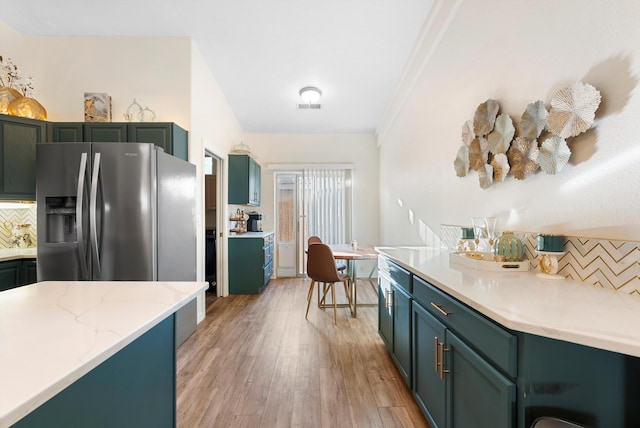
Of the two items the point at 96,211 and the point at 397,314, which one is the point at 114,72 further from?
the point at 397,314

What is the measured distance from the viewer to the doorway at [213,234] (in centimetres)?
409


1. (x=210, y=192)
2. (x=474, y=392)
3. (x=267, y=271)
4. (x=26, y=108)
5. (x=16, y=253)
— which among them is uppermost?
(x=26, y=108)

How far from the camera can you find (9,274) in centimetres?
233

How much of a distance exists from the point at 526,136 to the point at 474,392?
131cm

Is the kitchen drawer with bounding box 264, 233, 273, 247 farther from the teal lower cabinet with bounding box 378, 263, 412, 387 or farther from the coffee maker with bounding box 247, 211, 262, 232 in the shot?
the teal lower cabinet with bounding box 378, 263, 412, 387

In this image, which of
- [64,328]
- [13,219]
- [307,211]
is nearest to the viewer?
[64,328]

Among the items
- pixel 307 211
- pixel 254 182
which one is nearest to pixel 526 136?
pixel 254 182

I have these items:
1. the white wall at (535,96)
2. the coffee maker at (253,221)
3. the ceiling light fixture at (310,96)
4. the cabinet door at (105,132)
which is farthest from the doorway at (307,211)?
the cabinet door at (105,132)

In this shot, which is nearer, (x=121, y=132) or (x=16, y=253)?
(x=16, y=253)

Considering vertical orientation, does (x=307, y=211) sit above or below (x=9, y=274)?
above

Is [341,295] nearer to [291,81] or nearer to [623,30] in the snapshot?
[291,81]

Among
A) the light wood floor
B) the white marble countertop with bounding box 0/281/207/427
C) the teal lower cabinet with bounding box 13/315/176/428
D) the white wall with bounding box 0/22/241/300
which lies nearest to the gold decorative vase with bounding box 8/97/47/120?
the white wall with bounding box 0/22/241/300

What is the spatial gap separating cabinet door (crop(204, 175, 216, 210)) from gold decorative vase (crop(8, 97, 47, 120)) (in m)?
2.13

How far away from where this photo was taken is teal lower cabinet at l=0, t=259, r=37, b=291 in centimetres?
230
